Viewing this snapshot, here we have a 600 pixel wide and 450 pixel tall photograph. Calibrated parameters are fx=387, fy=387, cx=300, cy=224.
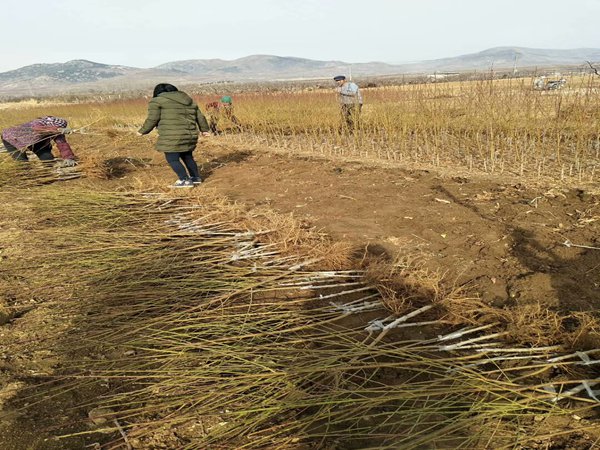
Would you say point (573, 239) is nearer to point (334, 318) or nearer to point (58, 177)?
point (334, 318)

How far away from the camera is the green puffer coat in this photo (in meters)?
4.27

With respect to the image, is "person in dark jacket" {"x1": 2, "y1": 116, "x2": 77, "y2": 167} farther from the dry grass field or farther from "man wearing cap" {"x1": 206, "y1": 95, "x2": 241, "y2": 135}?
"man wearing cap" {"x1": 206, "y1": 95, "x2": 241, "y2": 135}

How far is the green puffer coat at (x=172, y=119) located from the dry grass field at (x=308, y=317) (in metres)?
0.56

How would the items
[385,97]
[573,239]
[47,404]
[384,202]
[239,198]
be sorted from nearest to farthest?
[47,404] < [573,239] < [384,202] < [239,198] < [385,97]

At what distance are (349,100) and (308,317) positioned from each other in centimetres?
556

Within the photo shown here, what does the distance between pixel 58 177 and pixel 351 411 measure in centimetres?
494

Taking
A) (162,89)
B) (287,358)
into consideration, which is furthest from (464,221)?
(162,89)

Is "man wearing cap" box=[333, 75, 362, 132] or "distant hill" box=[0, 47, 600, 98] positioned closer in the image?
"man wearing cap" box=[333, 75, 362, 132]

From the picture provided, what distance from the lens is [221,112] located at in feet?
31.2

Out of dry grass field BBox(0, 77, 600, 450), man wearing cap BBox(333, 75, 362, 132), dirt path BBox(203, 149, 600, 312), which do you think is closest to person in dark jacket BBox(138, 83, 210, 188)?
dry grass field BBox(0, 77, 600, 450)

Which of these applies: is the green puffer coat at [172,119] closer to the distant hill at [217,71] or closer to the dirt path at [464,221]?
the dirt path at [464,221]

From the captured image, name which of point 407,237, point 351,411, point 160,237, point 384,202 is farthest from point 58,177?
point 351,411

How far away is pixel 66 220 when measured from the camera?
11.3 ft

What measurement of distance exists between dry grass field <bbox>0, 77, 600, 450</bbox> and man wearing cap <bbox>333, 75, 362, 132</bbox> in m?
2.71
